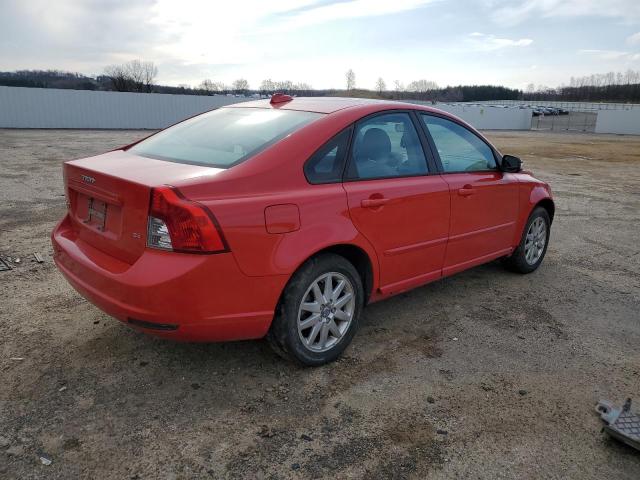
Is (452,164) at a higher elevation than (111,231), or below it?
higher

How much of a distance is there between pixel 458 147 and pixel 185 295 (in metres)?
2.70

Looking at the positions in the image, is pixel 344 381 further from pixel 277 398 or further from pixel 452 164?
pixel 452 164

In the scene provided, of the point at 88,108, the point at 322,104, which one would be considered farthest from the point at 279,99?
the point at 88,108

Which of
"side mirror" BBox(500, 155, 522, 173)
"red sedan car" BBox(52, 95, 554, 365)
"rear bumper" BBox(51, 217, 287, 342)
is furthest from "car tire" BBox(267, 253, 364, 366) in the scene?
"side mirror" BBox(500, 155, 522, 173)

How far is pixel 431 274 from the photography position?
412cm

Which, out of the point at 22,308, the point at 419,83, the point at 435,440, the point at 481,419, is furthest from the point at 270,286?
the point at 419,83

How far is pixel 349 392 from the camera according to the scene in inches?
123

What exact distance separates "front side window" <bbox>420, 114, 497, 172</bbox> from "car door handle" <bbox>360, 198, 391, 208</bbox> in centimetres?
85

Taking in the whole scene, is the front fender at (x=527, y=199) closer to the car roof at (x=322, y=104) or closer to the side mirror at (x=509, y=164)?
the side mirror at (x=509, y=164)

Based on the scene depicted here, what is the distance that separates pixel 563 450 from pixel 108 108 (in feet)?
105

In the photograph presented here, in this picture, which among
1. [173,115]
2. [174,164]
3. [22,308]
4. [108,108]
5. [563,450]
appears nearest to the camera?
[563,450]

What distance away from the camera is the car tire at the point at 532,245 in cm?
520

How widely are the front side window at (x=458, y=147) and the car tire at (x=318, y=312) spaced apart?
1.38m

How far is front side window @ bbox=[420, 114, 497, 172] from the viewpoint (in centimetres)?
416
